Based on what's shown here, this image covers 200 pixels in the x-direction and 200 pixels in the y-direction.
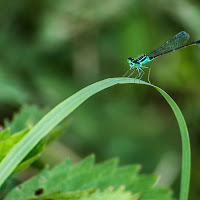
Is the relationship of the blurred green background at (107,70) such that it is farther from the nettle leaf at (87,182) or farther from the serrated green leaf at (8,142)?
the serrated green leaf at (8,142)

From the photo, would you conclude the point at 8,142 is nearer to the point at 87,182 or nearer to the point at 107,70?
the point at 87,182

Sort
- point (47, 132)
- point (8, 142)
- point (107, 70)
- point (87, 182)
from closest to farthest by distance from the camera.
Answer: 1. point (47, 132)
2. point (8, 142)
3. point (87, 182)
4. point (107, 70)

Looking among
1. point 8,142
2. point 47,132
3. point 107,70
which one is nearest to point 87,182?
point 8,142

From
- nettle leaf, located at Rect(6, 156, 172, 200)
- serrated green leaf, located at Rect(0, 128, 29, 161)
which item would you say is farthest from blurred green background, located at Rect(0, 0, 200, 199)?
serrated green leaf, located at Rect(0, 128, 29, 161)

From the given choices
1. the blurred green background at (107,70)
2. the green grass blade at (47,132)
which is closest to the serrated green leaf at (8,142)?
the green grass blade at (47,132)

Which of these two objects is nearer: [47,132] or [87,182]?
[47,132]

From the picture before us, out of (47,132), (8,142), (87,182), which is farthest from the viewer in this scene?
(87,182)
